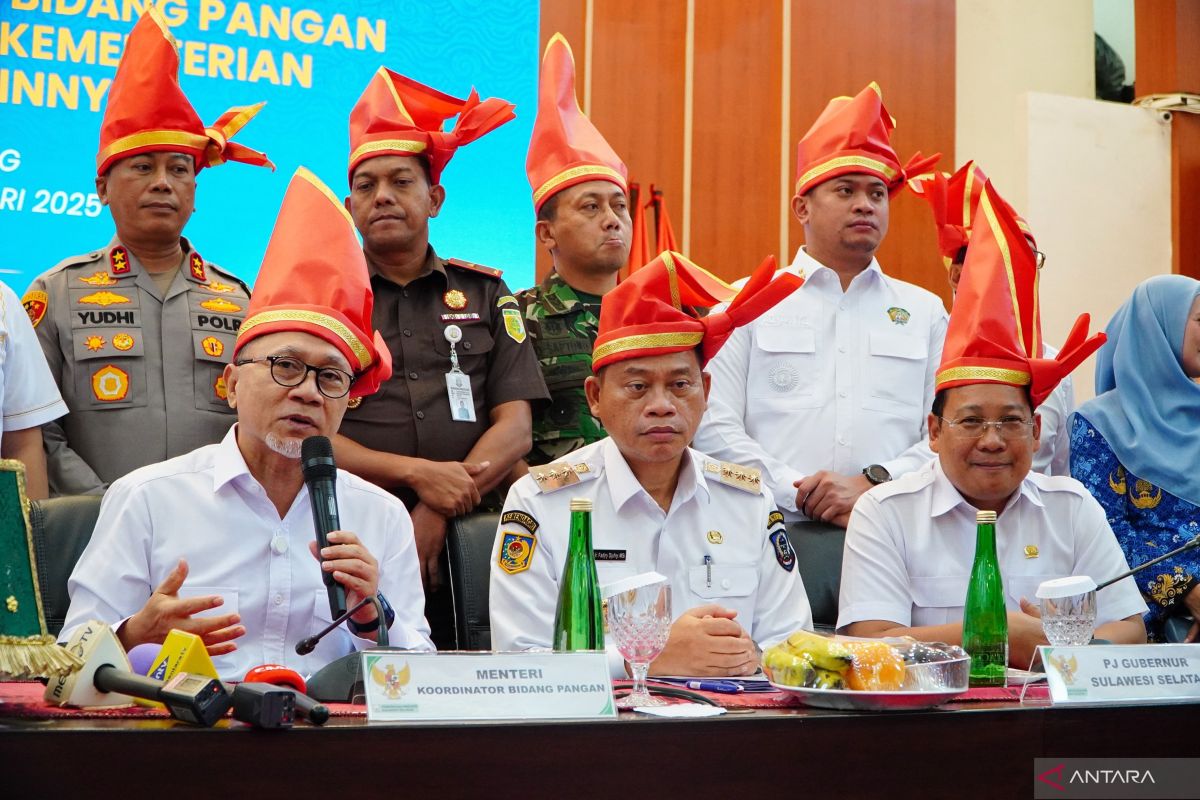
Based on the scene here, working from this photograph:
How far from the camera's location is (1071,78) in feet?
20.4

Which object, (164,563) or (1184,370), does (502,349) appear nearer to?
(164,563)

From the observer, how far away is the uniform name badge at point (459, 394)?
3.10m

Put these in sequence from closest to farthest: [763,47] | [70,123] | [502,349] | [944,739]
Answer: [944,739]
[502,349]
[70,123]
[763,47]

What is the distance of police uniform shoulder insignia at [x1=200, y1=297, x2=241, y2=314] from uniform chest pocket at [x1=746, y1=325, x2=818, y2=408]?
1324mm

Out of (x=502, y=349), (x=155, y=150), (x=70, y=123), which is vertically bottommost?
(x=502, y=349)

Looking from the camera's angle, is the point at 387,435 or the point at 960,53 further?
the point at 960,53

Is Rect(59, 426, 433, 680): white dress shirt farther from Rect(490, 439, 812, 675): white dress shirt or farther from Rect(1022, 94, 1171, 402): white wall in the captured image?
Rect(1022, 94, 1171, 402): white wall

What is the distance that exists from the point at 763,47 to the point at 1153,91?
6.53ft

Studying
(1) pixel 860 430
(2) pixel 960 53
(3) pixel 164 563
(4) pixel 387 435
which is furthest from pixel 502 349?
(2) pixel 960 53

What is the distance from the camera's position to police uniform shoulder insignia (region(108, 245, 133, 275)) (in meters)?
3.14

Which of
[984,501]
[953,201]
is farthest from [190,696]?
[953,201]

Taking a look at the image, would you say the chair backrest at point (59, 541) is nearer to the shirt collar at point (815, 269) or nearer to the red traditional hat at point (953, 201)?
the shirt collar at point (815, 269)

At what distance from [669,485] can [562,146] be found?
1297mm

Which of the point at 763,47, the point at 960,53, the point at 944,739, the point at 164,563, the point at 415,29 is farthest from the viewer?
the point at 960,53
